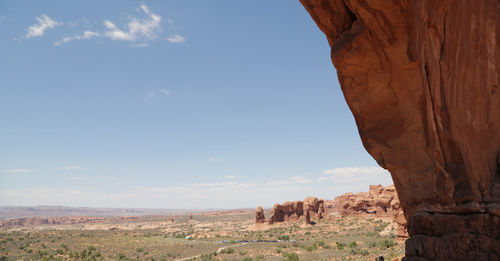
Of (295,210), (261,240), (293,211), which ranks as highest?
(295,210)

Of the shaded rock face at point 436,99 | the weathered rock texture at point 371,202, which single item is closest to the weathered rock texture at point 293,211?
the weathered rock texture at point 371,202

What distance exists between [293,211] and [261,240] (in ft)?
68.1

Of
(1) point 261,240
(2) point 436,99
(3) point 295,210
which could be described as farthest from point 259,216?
(2) point 436,99

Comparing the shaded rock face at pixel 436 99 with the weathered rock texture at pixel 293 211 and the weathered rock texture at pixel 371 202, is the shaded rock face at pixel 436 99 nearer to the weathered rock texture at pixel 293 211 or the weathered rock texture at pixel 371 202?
the weathered rock texture at pixel 371 202

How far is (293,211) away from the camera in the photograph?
55.4 m

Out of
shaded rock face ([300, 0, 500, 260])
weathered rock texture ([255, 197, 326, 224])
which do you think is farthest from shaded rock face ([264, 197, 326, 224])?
shaded rock face ([300, 0, 500, 260])

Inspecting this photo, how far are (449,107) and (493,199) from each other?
1.65m

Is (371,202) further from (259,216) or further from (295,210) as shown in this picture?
(259,216)

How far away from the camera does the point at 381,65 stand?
18.5 feet

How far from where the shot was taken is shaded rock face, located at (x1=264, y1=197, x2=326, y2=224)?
53750 millimetres

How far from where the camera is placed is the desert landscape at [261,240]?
22.1m

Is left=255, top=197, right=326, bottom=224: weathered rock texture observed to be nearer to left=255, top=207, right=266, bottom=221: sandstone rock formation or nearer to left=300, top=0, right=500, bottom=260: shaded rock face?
left=255, top=207, right=266, bottom=221: sandstone rock formation

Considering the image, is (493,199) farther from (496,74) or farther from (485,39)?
(485,39)

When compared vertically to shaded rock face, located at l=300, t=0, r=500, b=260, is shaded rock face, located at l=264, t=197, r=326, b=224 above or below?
below
